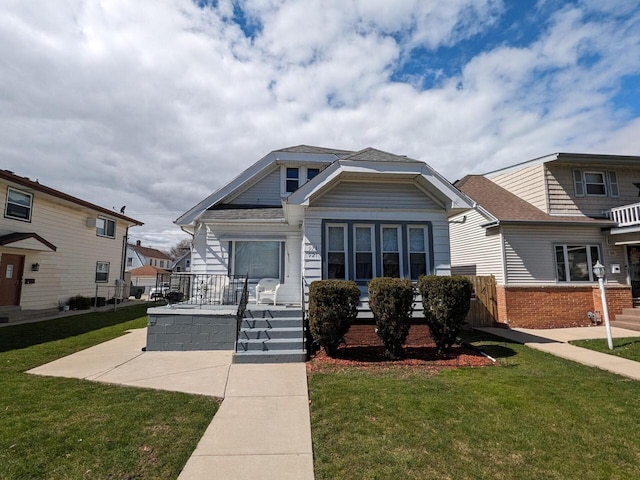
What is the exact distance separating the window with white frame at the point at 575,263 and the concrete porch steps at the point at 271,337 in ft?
36.1

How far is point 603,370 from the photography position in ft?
22.1

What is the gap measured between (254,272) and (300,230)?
2.14 meters

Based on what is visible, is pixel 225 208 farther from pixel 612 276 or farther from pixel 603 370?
pixel 612 276

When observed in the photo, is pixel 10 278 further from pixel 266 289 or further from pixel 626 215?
pixel 626 215

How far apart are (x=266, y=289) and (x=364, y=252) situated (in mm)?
3463

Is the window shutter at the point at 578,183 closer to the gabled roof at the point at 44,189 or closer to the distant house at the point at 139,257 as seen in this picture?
the gabled roof at the point at 44,189

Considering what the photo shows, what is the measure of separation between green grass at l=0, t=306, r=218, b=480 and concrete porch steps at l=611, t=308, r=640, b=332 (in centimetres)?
1432

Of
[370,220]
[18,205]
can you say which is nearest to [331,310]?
[370,220]

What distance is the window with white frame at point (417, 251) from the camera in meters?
9.82

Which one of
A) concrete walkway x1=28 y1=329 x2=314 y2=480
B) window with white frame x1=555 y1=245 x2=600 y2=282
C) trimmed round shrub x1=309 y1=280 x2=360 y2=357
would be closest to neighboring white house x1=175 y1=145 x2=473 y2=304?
trimmed round shrub x1=309 y1=280 x2=360 y2=357

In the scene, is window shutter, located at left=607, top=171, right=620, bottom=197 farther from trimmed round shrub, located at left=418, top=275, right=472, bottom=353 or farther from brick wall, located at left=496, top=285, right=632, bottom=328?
trimmed round shrub, located at left=418, top=275, right=472, bottom=353

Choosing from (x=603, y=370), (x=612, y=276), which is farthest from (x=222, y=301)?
(x=612, y=276)

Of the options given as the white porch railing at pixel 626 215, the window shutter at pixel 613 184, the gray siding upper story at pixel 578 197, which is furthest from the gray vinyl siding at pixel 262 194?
the window shutter at pixel 613 184

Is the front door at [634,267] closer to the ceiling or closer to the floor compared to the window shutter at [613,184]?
closer to the floor
